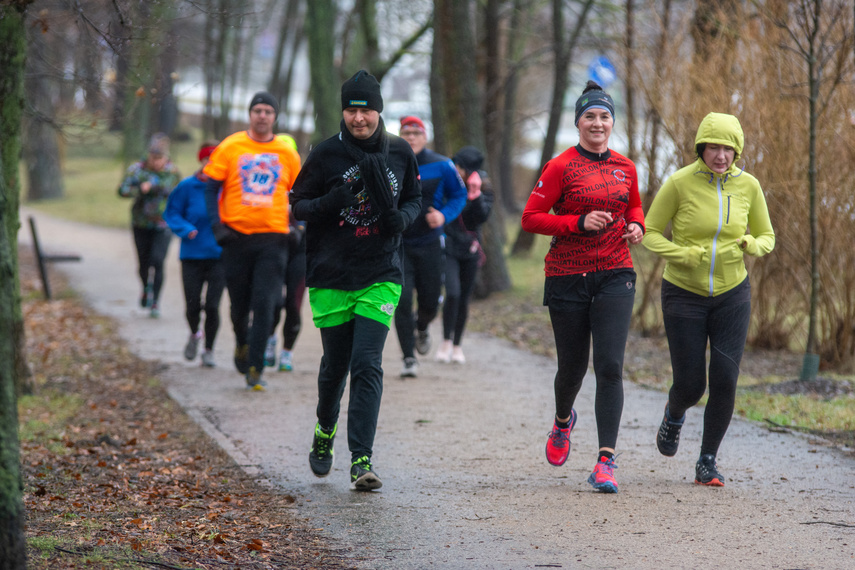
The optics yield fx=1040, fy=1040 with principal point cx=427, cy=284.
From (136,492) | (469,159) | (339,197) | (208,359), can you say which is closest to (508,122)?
(469,159)

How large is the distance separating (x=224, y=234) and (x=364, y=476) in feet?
10.2

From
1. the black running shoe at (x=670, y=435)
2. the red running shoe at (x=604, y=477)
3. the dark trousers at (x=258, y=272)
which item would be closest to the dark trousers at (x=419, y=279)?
the dark trousers at (x=258, y=272)

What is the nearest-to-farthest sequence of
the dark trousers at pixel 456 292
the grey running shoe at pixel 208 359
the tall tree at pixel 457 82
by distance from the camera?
the dark trousers at pixel 456 292 → the grey running shoe at pixel 208 359 → the tall tree at pixel 457 82

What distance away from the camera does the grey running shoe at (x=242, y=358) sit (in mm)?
8391

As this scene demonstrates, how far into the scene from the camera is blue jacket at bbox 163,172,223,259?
364 inches

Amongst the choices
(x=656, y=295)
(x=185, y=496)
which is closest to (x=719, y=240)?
(x=185, y=496)

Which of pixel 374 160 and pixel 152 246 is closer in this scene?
pixel 374 160

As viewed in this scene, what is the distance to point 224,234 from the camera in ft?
25.6

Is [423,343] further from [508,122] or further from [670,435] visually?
[508,122]

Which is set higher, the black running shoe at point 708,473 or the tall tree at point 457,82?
the tall tree at point 457,82

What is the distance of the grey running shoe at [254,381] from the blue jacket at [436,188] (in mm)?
1593

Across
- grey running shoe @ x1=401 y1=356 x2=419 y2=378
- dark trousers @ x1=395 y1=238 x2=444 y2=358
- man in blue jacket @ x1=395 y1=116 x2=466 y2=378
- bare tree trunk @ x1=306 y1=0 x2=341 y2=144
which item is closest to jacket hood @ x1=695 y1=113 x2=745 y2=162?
man in blue jacket @ x1=395 y1=116 x2=466 y2=378

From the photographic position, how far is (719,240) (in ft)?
17.8

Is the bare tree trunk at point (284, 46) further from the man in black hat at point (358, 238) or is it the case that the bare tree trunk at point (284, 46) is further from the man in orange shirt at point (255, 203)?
the man in black hat at point (358, 238)
